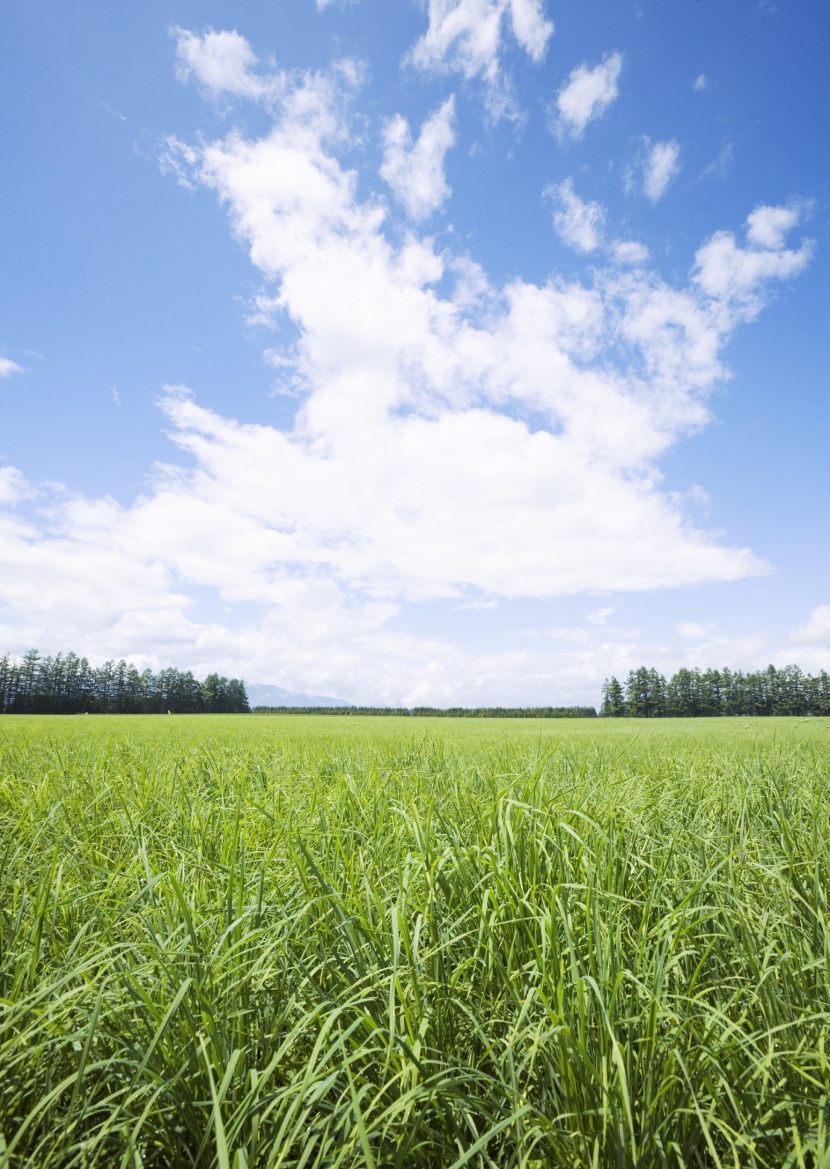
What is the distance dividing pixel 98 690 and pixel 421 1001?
11890 cm

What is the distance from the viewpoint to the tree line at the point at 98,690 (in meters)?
94.4

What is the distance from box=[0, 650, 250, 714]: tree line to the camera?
310 ft

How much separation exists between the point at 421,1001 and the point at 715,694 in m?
116

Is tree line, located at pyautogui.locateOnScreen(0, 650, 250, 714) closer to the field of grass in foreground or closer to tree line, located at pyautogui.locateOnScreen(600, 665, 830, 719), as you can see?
tree line, located at pyautogui.locateOnScreen(600, 665, 830, 719)

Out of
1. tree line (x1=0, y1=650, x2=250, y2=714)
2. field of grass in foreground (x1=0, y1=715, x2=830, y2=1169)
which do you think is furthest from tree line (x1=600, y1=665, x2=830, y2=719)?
field of grass in foreground (x1=0, y1=715, x2=830, y2=1169)

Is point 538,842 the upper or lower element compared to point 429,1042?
upper

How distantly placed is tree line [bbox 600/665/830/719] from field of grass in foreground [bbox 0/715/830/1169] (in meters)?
101

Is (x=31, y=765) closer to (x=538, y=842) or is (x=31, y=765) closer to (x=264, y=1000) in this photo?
(x=264, y=1000)

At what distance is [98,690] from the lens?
102 m

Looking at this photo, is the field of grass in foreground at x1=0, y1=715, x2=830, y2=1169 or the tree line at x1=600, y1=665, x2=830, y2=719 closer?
the field of grass in foreground at x1=0, y1=715, x2=830, y2=1169

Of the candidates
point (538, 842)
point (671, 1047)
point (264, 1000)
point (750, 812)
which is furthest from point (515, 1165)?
point (750, 812)

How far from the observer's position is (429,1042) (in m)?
1.57

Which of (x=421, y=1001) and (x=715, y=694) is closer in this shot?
(x=421, y=1001)

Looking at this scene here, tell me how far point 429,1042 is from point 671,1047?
663mm
